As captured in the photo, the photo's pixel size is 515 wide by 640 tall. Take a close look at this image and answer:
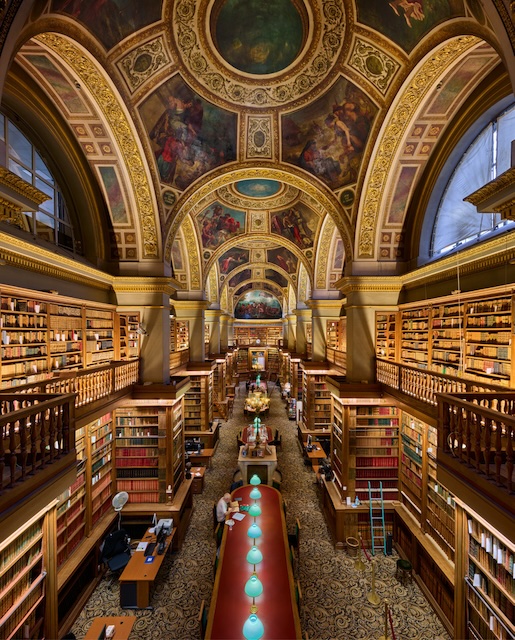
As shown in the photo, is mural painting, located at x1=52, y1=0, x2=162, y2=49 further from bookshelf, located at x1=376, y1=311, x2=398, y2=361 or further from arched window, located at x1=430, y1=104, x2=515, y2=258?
bookshelf, located at x1=376, y1=311, x2=398, y2=361

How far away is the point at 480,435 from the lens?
14.3ft

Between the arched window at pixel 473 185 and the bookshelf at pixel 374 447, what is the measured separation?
532 cm

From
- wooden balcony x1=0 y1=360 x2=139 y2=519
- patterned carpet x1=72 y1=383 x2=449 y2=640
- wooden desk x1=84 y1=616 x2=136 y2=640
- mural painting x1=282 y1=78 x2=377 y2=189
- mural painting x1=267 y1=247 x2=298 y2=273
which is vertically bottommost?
patterned carpet x1=72 y1=383 x2=449 y2=640

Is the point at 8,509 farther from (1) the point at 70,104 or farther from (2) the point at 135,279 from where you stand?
(1) the point at 70,104

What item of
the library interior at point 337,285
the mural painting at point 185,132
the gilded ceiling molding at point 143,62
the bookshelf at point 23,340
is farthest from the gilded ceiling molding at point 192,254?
the bookshelf at point 23,340

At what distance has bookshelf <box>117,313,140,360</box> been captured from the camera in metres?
10.9

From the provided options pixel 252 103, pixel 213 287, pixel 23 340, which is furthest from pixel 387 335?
pixel 213 287

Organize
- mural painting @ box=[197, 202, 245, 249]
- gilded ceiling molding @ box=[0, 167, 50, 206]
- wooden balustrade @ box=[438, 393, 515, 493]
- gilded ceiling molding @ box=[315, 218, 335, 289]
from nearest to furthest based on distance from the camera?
gilded ceiling molding @ box=[0, 167, 50, 206] → wooden balustrade @ box=[438, 393, 515, 493] → gilded ceiling molding @ box=[315, 218, 335, 289] → mural painting @ box=[197, 202, 245, 249]

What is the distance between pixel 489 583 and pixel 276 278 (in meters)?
25.9

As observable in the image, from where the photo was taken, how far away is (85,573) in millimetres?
7602

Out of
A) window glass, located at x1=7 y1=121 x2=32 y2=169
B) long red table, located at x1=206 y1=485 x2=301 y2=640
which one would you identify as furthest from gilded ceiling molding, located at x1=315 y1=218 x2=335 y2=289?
long red table, located at x1=206 y1=485 x2=301 y2=640

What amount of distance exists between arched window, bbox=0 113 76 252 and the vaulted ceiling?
1.51 ft

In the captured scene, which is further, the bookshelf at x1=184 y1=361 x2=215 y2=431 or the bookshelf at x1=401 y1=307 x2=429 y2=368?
the bookshelf at x1=184 y1=361 x2=215 y2=431

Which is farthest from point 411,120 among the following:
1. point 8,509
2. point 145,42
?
point 8,509
